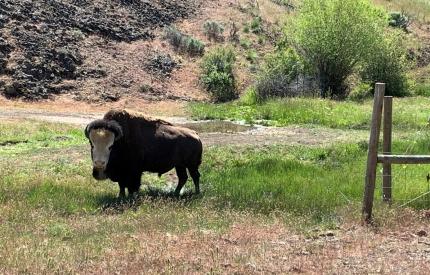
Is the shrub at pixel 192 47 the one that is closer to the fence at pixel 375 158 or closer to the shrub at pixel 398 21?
the shrub at pixel 398 21

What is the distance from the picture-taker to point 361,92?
44156mm

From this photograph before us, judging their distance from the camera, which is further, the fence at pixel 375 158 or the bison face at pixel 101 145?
the bison face at pixel 101 145

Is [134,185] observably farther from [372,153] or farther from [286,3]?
[286,3]

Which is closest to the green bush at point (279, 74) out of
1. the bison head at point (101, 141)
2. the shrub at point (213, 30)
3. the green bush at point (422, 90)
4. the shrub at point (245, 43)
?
the shrub at point (245, 43)

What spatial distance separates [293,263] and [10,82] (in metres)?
32.7

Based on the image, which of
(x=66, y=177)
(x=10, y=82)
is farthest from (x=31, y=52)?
(x=66, y=177)

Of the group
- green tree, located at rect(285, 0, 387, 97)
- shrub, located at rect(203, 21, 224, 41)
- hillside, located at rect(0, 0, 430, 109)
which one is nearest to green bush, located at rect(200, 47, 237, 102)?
hillside, located at rect(0, 0, 430, 109)

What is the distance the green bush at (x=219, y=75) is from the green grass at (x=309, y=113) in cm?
351

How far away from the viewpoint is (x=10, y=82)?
3759cm

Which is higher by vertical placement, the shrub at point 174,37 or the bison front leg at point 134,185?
the shrub at point 174,37

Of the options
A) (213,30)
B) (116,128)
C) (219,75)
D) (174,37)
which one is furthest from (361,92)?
(116,128)

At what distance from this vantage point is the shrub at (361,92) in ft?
142

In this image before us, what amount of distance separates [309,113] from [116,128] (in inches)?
813

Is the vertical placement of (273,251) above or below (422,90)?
above
